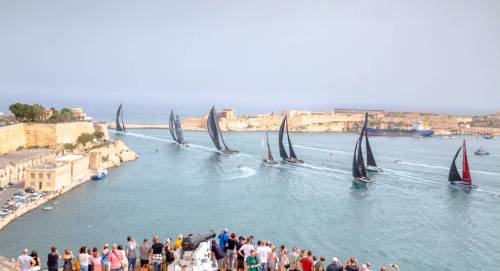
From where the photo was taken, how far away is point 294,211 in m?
34.2

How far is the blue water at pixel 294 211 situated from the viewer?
87.5ft

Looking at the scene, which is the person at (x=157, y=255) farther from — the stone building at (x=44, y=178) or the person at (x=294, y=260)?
the stone building at (x=44, y=178)

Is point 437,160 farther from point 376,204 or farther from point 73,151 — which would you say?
point 73,151

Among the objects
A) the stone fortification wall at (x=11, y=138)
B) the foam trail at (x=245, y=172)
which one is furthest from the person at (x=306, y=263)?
the stone fortification wall at (x=11, y=138)

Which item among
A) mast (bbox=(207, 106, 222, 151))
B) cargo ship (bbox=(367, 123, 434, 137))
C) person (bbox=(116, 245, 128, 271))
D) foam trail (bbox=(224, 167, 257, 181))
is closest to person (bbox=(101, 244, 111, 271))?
person (bbox=(116, 245, 128, 271))

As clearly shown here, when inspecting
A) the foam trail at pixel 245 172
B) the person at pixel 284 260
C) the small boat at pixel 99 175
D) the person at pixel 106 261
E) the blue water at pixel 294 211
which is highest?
the person at pixel 106 261

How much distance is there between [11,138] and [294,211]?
27.4 m

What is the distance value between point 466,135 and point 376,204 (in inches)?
3588

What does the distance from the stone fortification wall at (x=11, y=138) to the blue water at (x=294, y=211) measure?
353 inches

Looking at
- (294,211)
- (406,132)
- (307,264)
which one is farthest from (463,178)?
(406,132)

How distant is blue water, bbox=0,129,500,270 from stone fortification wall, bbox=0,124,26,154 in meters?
8.96

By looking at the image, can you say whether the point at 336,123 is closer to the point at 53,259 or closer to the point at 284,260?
the point at 284,260

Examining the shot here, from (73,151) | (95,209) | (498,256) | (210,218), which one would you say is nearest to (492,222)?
(498,256)

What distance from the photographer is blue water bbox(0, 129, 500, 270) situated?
26.7 meters
